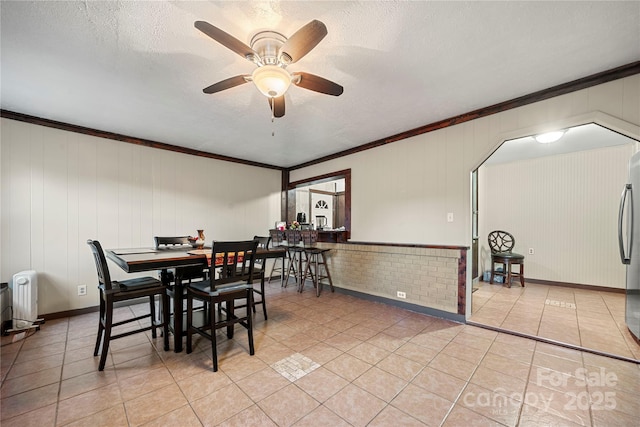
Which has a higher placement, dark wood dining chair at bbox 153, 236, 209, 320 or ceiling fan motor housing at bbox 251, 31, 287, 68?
ceiling fan motor housing at bbox 251, 31, 287, 68

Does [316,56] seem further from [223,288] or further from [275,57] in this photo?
[223,288]

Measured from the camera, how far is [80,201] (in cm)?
339

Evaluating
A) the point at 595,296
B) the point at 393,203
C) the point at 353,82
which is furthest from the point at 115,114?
the point at 595,296

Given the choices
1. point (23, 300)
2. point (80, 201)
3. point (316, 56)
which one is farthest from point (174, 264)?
point (80, 201)

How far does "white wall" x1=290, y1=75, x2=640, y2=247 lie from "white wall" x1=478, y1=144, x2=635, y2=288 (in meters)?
2.60

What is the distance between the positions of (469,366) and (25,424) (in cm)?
303

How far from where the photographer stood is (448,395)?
5.65 feet

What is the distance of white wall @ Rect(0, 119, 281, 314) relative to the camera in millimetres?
3002

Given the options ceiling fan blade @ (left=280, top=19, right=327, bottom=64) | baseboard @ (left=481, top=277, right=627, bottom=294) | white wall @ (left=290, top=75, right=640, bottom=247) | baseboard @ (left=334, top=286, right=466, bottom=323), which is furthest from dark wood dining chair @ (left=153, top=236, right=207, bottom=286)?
baseboard @ (left=481, top=277, right=627, bottom=294)

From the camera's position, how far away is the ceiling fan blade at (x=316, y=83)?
1822 mm

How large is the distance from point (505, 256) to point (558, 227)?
1.23m

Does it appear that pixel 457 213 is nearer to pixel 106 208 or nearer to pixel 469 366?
pixel 469 366

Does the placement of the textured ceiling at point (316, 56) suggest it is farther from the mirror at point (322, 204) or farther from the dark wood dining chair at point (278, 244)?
the mirror at point (322, 204)

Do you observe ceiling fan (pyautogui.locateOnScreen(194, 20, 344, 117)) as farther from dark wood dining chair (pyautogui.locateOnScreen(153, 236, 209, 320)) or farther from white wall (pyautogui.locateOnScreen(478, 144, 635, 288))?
white wall (pyautogui.locateOnScreen(478, 144, 635, 288))
